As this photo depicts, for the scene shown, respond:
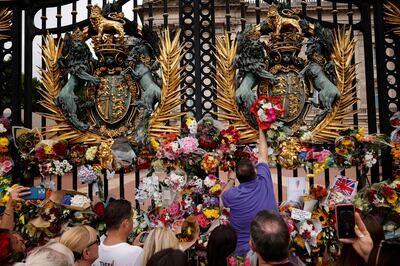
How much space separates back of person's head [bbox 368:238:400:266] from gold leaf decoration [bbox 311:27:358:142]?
12.1 ft

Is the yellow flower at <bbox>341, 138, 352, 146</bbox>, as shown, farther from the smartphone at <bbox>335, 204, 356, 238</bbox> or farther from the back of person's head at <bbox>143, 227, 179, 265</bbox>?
the back of person's head at <bbox>143, 227, 179, 265</bbox>

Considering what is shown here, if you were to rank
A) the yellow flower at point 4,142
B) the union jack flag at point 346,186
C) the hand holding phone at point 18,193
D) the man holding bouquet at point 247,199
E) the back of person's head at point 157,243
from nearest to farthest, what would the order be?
the back of person's head at point 157,243 → the man holding bouquet at point 247,199 → the hand holding phone at point 18,193 → the union jack flag at point 346,186 → the yellow flower at point 4,142

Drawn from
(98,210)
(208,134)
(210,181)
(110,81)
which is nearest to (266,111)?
(208,134)

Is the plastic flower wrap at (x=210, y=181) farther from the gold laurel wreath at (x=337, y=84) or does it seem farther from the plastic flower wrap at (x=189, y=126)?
the gold laurel wreath at (x=337, y=84)

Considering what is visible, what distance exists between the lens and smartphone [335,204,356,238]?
2.44 m

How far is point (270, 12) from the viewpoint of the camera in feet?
18.7

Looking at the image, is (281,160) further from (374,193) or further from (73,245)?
(73,245)

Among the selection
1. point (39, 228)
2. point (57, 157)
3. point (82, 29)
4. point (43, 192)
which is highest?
point (82, 29)

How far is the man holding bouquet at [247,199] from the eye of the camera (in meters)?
3.78

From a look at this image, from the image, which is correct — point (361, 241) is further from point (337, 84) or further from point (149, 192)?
point (337, 84)

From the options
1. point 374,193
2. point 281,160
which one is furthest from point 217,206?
point 374,193

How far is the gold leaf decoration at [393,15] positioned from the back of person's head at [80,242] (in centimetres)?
490

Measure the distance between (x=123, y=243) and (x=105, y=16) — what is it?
3603 millimetres

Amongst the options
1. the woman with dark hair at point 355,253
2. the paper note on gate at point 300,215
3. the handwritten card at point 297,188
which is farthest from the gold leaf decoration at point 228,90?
the woman with dark hair at point 355,253
